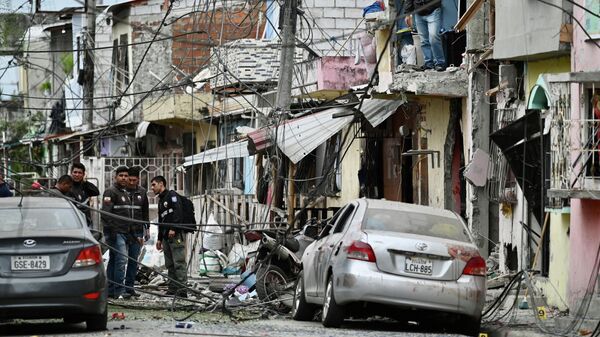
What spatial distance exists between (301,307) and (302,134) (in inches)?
325

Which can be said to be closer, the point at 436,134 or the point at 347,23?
the point at 436,134

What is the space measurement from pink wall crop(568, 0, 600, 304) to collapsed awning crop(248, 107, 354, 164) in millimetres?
8774

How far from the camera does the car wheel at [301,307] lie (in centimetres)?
1682

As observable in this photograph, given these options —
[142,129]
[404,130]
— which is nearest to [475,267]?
[404,130]

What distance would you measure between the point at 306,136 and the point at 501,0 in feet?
21.4

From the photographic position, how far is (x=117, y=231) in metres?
20.3

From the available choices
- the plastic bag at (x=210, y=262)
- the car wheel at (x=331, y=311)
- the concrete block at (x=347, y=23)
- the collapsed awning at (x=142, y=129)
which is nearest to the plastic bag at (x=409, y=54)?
the plastic bag at (x=210, y=262)

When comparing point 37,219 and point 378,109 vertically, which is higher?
point 378,109

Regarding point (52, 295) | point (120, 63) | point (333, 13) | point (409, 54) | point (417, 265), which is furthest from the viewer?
point (120, 63)

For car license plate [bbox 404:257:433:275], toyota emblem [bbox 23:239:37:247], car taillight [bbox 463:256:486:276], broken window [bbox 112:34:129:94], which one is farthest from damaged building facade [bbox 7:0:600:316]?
toyota emblem [bbox 23:239:37:247]

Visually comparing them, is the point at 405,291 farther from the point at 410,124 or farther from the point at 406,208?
the point at 410,124

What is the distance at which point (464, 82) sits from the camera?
75.3ft

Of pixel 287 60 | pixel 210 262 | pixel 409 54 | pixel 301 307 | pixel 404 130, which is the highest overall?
pixel 409 54

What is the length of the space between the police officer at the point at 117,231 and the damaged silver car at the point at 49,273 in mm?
5700
